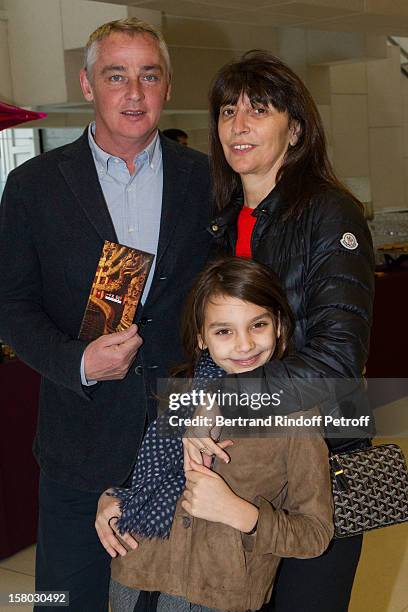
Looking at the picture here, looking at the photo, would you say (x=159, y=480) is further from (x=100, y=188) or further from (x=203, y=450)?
(x=100, y=188)

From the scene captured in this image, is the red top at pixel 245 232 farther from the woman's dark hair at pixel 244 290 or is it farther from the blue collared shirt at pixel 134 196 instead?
the blue collared shirt at pixel 134 196

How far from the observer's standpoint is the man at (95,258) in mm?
2064

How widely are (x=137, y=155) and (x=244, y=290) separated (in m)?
0.64

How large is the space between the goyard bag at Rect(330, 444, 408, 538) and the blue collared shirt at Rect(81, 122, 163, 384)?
69 centimetres

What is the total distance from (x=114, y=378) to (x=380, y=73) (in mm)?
10387

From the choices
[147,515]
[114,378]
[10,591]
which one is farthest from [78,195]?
[10,591]

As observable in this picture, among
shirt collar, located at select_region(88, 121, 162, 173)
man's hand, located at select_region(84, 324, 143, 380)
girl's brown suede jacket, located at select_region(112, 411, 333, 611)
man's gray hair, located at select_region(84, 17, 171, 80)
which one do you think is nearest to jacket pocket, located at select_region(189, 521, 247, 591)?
girl's brown suede jacket, located at select_region(112, 411, 333, 611)

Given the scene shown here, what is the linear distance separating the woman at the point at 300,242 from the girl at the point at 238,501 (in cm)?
6

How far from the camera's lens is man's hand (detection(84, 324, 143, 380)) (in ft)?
6.12

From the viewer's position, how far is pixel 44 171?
213cm

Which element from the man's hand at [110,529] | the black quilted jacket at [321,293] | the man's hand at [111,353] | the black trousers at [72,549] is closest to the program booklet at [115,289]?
the man's hand at [111,353]

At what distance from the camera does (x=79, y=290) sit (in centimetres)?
208

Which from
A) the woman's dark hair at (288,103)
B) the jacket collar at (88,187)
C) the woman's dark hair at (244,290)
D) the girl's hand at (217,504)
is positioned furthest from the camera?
the jacket collar at (88,187)

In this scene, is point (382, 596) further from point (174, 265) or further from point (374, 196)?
point (374, 196)
